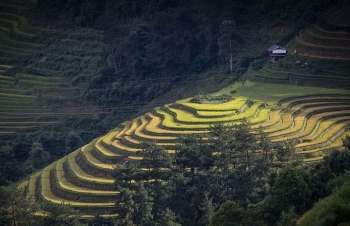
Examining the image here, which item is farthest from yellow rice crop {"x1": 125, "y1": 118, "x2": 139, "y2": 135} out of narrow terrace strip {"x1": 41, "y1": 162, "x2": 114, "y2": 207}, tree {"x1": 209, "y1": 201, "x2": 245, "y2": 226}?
tree {"x1": 209, "y1": 201, "x2": 245, "y2": 226}

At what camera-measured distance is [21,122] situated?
4728cm

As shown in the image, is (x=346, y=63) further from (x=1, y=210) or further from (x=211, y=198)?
(x=1, y=210)

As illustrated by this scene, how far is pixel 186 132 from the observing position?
3359 cm

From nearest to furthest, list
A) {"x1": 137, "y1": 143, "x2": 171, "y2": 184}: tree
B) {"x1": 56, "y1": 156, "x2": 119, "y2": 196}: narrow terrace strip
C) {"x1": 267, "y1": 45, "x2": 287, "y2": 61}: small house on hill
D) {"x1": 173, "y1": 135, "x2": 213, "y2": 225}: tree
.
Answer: {"x1": 173, "y1": 135, "x2": 213, "y2": 225}: tree < {"x1": 137, "y1": 143, "x2": 171, "y2": 184}: tree < {"x1": 56, "y1": 156, "x2": 119, "y2": 196}: narrow terrace strip < {"x1": 267, "y1": 45, "x2": 287, "y2": 61}: small house on hill

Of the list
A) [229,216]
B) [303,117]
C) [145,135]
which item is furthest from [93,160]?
[229,216]

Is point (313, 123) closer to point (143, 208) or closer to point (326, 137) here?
point (326, 137)

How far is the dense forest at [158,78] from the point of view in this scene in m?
28.2

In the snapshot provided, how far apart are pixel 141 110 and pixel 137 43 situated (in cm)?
679

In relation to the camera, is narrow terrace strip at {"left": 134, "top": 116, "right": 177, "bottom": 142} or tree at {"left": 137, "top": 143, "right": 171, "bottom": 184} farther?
narrow terrace strip at {"left": 134, "top": 116, "right": 177, "bottom": 142}

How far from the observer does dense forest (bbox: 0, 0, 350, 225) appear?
2822cm

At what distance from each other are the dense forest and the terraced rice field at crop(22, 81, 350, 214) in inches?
111

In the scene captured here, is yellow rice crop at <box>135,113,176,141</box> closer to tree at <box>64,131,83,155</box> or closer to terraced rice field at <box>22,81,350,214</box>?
terraced rice field at <box>22,81,350,214</box>

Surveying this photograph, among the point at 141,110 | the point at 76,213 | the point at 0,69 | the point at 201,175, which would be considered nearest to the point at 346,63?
the point at 141,110

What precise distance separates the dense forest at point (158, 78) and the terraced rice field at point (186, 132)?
111 inches
